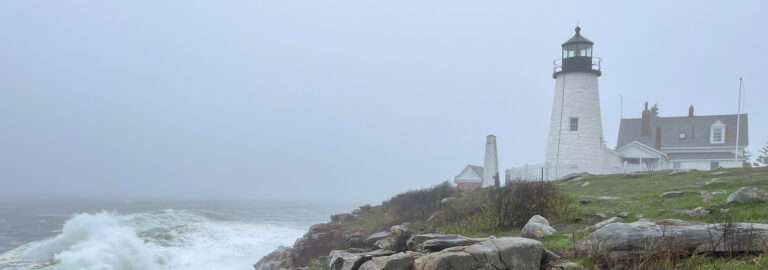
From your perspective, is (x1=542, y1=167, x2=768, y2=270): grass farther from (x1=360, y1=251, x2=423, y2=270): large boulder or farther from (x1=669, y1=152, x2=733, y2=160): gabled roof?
(x1=669, y1=152, x2=733, y2=160): gabled roof

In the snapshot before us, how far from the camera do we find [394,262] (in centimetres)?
799

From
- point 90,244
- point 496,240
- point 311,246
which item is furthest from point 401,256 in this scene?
point 90,244

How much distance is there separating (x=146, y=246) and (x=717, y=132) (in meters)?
37.0

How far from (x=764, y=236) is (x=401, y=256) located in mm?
5138

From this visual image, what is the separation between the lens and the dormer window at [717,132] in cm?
3634

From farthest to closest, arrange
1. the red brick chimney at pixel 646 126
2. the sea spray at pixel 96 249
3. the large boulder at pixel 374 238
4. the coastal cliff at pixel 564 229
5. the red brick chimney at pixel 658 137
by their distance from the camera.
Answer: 1. the red brick chimney at pixel 646 126
2. the red brick chimney at pixel 658 137
3. the sea spray at pixel 96 249
4. the large boulder at pixel 374 238
5. the coastal cliff at pixel 564 229

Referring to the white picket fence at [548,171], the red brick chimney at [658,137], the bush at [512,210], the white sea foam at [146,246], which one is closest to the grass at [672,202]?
the bush at [512,210]

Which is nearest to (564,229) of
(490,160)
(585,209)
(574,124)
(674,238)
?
(585,209)

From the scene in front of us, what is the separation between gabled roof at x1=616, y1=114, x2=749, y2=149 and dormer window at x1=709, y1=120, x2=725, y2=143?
0.79 feet

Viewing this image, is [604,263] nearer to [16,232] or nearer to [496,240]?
[496,240]

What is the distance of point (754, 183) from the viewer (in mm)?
14914

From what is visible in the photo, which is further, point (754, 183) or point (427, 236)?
point (754, 183)

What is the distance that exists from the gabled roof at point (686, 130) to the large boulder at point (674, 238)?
32527 mm

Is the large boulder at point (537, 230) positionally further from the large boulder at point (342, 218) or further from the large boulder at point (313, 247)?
the large boulder at point (342, 218)
